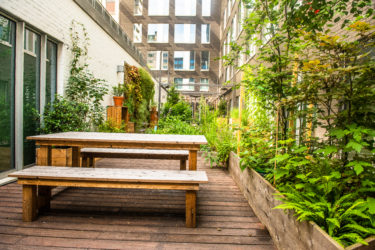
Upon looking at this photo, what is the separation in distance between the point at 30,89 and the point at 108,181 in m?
2.56

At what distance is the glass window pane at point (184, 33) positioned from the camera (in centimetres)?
1995

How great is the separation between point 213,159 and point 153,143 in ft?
7.45

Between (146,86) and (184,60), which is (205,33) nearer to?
(184,60)

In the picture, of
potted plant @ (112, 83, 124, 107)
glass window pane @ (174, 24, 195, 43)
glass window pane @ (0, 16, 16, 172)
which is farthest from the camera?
glass window pane @ (174, 24, 195, 43)

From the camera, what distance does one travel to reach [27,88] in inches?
134

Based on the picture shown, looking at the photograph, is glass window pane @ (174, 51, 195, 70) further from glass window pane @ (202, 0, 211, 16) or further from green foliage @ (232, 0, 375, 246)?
green foliage @ (232, 0, 375, 246)

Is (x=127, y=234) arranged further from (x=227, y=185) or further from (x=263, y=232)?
(x=227, y=185)

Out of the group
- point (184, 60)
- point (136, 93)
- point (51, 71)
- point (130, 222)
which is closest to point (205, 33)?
point (184, 60)

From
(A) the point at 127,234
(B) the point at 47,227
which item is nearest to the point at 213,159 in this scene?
(A) the point at 127,234

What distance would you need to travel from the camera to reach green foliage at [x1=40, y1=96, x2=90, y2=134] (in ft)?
11.6

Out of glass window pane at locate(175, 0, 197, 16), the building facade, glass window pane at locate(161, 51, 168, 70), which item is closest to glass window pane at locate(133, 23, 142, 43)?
glass window pane at locate(161, 51, 168, 70)

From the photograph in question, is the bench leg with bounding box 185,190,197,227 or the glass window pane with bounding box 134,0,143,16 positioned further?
the glass window pane with bounding box 134,0,143,16

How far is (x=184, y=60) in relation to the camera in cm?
2031

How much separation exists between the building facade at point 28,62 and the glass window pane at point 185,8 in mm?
16696
